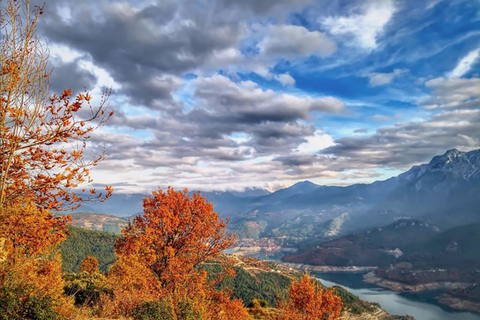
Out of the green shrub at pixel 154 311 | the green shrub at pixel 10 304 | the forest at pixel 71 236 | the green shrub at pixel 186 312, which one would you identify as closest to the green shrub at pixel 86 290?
the forest at pixel 71 236

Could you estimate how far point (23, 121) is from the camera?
1129cm

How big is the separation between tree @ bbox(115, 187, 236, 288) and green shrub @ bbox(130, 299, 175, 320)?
31.5ft

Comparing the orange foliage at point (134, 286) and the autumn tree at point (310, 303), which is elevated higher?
the orange foliage at point (134, 286)

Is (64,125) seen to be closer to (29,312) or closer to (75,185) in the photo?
(75,185)

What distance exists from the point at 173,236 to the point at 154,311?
1293cm

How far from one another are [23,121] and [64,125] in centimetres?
142

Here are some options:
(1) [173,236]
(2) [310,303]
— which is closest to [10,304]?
(1) [173,236]

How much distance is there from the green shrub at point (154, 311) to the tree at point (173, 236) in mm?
9610

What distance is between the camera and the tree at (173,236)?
28297 millimetres

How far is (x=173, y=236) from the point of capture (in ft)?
98.6

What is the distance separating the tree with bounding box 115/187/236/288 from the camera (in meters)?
28.3

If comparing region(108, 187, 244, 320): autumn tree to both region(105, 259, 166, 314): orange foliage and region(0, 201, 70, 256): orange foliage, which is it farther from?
region(0, 201, 70, 256): orange foliage

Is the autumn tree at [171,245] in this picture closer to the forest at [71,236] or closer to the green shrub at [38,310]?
the forest at [71,236]

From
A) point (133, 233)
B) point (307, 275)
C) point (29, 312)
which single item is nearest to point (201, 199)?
point (133, 233)
